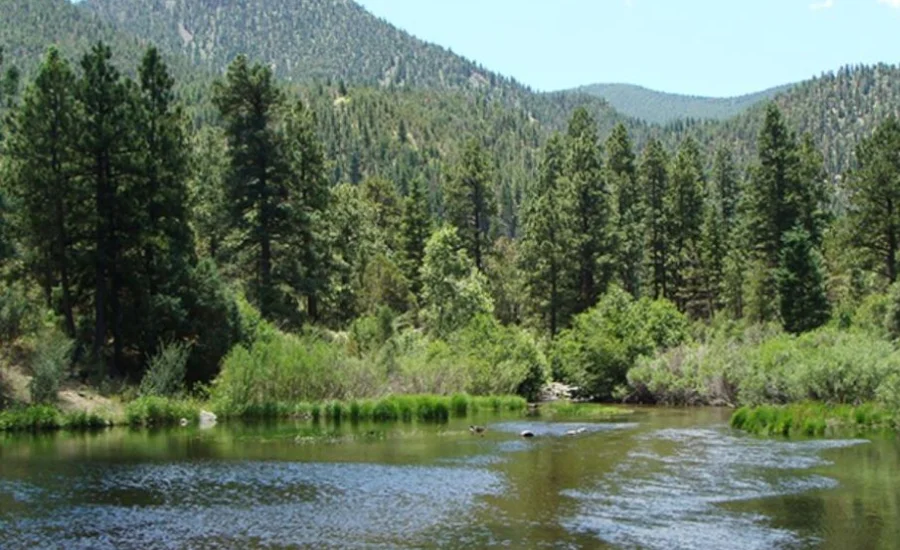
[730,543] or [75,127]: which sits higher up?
[75,127]

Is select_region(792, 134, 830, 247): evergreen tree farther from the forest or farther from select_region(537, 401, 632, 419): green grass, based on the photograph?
select_region(537, 401, 632, 419): green grass

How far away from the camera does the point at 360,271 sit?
77562mm

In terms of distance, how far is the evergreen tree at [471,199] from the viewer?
86.9 m

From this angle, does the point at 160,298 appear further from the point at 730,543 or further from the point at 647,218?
the point at 647,218

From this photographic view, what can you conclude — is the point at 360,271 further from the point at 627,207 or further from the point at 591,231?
the point at 627,207

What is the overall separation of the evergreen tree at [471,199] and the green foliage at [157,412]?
46938 mm

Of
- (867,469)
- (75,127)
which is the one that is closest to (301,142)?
(75,127)

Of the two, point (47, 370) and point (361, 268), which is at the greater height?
point (361, 268)

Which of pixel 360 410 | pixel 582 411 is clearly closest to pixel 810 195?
pixel 582 411

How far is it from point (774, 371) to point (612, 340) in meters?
14.9

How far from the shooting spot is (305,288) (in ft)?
195

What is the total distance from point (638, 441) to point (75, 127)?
30.1 metres

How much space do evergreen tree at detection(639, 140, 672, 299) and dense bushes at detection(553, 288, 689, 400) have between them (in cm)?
2135

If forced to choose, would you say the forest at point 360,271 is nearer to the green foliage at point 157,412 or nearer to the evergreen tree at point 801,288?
the evergreen tree at point 801,288
